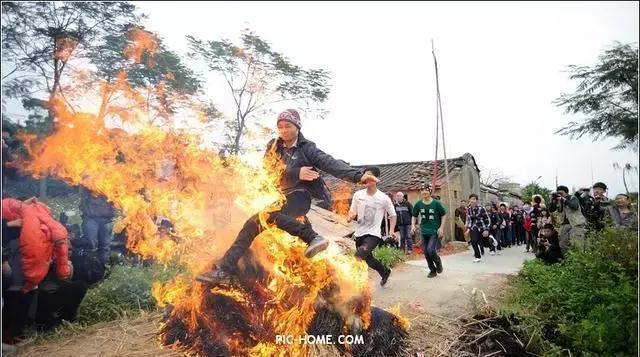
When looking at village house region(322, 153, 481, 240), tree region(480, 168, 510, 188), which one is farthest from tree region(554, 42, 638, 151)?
village house region(322, 153, 481, 240)

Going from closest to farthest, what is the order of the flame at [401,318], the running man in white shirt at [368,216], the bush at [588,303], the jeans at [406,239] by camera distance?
the bush at [588,303], the flame at [401,318], the running man in white shirt at [368,216], the jeans at [406,239]

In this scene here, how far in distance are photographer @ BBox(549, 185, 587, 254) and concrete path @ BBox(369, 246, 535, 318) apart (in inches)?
20.7

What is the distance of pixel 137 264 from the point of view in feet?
17.1

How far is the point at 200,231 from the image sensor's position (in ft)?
14.9

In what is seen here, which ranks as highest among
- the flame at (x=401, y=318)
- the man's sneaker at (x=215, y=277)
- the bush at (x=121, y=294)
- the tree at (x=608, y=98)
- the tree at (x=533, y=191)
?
the tree at (x=608, y=98)

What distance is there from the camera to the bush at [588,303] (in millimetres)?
3209

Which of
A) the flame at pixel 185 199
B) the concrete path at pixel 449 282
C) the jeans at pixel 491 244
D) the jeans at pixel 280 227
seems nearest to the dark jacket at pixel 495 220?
the jeans at pixel 491 244

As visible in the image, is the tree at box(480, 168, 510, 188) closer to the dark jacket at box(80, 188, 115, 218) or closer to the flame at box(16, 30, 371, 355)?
the flame at box(16, 30, 371, 355)

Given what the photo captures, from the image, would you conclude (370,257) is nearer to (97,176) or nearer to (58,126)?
(97,176)

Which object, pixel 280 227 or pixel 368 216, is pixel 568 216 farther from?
pixel 280 227

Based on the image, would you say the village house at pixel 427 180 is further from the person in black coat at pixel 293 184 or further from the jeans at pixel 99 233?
the jeans at pixel 99 233

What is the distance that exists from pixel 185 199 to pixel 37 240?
4.81ft

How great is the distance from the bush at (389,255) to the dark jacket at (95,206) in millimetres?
3683

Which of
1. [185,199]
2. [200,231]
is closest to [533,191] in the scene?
[200,231]
